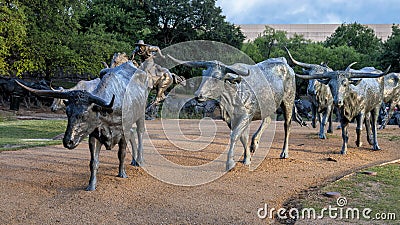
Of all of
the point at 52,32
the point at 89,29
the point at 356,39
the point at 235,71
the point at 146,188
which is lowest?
the point at 146,188

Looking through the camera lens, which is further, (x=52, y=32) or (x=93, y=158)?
(x=52, y=32)

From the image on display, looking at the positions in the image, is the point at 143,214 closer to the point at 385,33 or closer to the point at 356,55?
the point at 356,55

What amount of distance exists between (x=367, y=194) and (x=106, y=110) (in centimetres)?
415

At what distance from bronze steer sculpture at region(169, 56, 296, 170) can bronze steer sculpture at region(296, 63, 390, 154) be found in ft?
2.89

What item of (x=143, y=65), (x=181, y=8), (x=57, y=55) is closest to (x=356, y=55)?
(x=181, y=8)

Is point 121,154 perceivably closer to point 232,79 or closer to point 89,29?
point 232,79

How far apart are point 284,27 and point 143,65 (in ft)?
159

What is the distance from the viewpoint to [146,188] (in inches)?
262

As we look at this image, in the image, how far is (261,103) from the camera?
321 inches

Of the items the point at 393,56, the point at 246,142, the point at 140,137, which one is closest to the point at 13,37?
the point at 140,137

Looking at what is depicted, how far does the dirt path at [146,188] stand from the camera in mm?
5227

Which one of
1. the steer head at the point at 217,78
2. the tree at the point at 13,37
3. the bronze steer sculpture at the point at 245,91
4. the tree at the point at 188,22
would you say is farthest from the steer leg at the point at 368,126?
the tree at the point at 188,22

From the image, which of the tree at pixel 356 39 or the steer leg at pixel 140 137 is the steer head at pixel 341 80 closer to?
the steer leg at pixel 140 137

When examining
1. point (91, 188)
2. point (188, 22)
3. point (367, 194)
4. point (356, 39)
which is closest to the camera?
point (367, 194)
